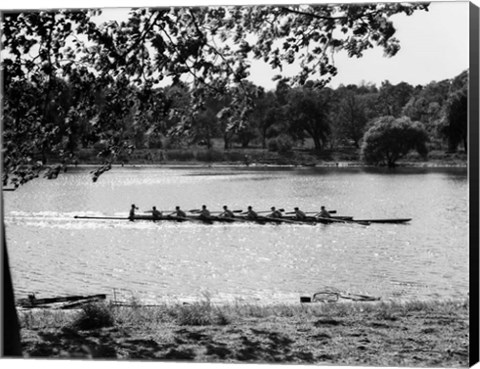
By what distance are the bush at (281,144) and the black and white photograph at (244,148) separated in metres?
0.02

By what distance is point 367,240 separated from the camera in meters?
9.80

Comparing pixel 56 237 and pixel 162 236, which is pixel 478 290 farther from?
pixel 56 237

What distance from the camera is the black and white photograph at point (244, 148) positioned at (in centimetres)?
601

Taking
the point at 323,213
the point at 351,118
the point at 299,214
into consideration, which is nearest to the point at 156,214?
the point at 299,214

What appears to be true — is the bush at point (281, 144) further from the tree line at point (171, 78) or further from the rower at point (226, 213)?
the rower at point (226, 213)

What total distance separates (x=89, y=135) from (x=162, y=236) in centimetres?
292

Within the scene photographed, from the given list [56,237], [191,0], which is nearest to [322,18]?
[191,0]

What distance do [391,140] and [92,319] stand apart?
325 cm

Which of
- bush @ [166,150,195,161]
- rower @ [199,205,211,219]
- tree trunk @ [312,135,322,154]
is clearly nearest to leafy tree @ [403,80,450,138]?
tree trunk @ [312,135,322,154]

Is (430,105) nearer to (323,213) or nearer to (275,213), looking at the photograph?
(275,213)

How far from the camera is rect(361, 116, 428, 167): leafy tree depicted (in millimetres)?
6996

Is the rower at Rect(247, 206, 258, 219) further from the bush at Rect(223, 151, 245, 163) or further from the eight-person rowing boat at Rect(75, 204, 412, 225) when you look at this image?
the bush at Rect(223, 151, 245, 163)

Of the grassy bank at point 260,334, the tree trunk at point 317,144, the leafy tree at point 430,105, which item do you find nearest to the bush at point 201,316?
the grassy bank at point 260,334

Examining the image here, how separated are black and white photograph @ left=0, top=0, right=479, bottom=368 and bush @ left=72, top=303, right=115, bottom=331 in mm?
13
